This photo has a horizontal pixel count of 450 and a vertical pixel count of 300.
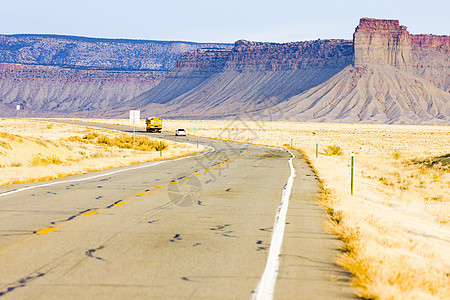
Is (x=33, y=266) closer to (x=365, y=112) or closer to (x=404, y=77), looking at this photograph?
(x=365, y=112)

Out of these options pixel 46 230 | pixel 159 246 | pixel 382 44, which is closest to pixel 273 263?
pixel 159 246

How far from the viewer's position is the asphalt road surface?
18.0 ft

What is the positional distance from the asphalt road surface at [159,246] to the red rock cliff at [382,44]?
539ft

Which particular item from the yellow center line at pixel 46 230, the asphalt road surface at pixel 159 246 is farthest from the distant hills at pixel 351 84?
the yellow center line at pixel 46 230

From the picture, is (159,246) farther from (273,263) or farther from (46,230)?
(46,230)

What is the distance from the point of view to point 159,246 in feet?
24.5

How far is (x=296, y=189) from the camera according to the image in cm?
1546

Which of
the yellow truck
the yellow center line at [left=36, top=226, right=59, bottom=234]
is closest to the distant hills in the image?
the yellow truck

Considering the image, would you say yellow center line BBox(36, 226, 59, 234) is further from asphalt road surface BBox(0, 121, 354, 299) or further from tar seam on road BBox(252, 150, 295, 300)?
tar seam on road BBox(252, 150, 295, 300)

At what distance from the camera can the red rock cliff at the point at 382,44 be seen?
17238 centimetres

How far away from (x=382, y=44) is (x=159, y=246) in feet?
586

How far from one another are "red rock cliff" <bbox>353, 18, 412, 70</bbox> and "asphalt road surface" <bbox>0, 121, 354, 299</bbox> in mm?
164196

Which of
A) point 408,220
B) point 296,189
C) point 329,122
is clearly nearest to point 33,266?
point 408,220

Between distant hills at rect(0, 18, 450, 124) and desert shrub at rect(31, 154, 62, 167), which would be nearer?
desert shrub at rect(31, 154, 62, 167)
